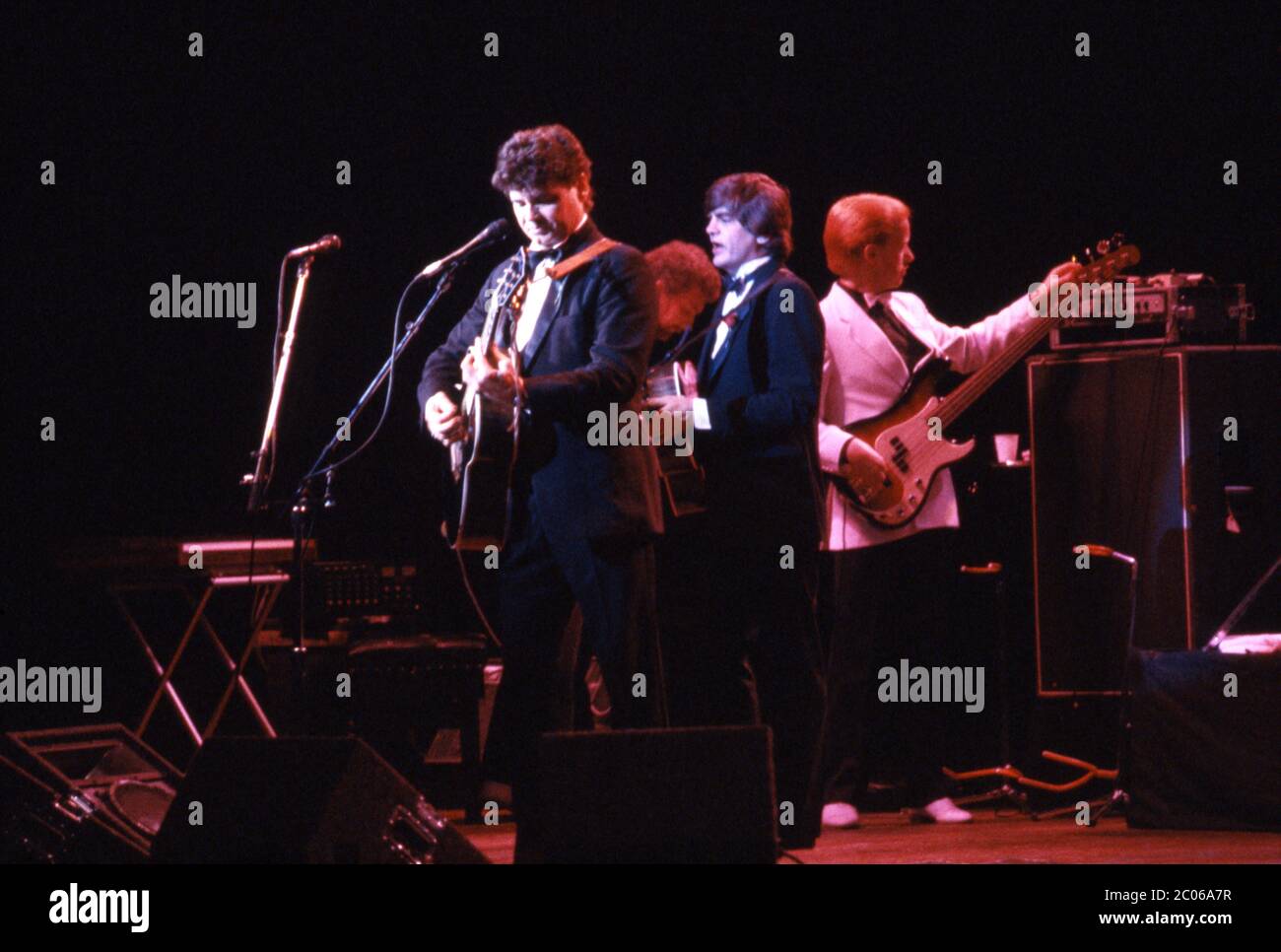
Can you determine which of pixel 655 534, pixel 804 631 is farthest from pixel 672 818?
pixel 804 631

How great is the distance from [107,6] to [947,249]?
10.9 feet

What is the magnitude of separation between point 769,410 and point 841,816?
155cm

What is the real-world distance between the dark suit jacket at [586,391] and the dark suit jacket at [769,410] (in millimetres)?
342

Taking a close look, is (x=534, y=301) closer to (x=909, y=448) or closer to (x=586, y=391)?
(x=586, y=391)

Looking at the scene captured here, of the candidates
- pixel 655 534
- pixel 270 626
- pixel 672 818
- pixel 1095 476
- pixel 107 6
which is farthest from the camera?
pixel 270 626

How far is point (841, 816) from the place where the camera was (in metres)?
4.77

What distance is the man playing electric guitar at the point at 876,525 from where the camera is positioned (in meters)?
4.75

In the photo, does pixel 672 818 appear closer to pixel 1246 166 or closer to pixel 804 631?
pixel 804 631

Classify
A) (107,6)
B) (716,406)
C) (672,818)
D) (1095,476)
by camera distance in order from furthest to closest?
1. (107,6)
2. (1095,476)
3. (716,406)
4. (672,818)

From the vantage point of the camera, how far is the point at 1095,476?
17.0ft

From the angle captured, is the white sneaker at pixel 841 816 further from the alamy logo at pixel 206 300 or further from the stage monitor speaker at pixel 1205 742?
the alamy logo at pixel 206 300

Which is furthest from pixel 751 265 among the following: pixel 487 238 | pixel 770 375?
pixel 487 238

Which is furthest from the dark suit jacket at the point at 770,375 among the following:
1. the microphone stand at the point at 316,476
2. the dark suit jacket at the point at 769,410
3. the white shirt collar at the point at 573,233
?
the microphone stand at the point at 316,476
